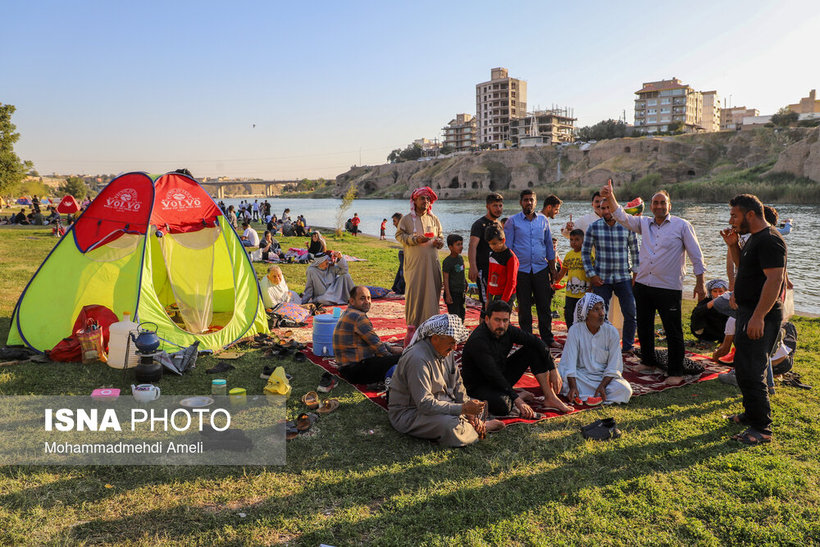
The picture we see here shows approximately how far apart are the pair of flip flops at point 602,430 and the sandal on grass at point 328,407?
2.20 meters

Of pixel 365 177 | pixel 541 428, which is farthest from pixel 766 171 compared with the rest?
pixel 365 177

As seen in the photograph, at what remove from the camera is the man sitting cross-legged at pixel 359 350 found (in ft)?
17.8

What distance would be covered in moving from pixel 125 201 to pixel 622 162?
75.8m

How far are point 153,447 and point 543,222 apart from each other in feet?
15.8

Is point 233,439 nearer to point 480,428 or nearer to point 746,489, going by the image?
point 480,428

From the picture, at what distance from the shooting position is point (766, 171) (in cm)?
5669

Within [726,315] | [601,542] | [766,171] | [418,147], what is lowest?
[601,542]

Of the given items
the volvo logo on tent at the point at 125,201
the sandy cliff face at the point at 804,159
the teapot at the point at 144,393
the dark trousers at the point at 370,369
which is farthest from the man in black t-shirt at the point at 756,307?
the sandy cliff face at the point at 804,159

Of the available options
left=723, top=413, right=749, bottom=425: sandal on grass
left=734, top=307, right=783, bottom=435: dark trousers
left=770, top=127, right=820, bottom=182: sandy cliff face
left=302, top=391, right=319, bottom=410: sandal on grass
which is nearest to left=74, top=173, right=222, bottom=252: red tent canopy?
left=302, top=391, right=319, bottom=410: sandal on grass

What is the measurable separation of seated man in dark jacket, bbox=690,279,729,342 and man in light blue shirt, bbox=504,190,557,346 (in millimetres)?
2278

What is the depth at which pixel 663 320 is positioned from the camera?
5.91 meters

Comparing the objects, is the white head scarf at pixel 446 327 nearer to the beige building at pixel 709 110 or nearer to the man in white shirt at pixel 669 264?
the man in white shirt at pixel 669 264

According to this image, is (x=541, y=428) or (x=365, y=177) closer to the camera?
(x=541, y=428)

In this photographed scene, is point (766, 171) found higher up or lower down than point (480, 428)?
higher up
